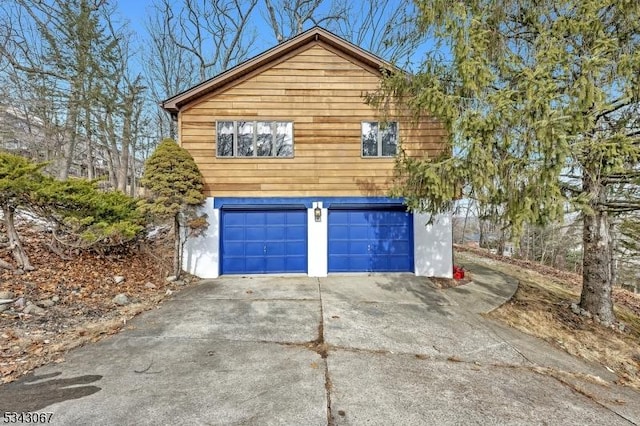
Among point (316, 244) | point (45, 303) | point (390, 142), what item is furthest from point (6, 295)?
point (390, 142)

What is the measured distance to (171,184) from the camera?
766 cm

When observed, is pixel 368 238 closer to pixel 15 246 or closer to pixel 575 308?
pixel 575 308

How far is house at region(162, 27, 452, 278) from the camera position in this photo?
8.95 metres

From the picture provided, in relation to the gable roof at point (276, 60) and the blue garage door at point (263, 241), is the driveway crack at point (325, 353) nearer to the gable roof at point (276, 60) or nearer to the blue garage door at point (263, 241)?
the blue garage door at point (263, 241)

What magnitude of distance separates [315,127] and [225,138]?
2.73m

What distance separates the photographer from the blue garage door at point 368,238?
30.5 feet

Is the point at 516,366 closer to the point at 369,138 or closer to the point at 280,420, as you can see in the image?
the point at 280,420

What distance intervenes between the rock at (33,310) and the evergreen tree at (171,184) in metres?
2.91

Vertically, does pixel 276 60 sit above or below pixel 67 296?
above

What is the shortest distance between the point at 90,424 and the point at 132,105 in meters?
18.1

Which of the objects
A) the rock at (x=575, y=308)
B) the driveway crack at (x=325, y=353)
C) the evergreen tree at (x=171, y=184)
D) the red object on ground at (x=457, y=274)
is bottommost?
the rock at (x=575, y=308)

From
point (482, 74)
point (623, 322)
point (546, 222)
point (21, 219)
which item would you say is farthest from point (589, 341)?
point (21, 219)

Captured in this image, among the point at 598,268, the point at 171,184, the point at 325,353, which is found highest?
the point at 171,184

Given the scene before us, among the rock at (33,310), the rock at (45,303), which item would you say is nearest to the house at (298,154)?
the rock at (45,303)
